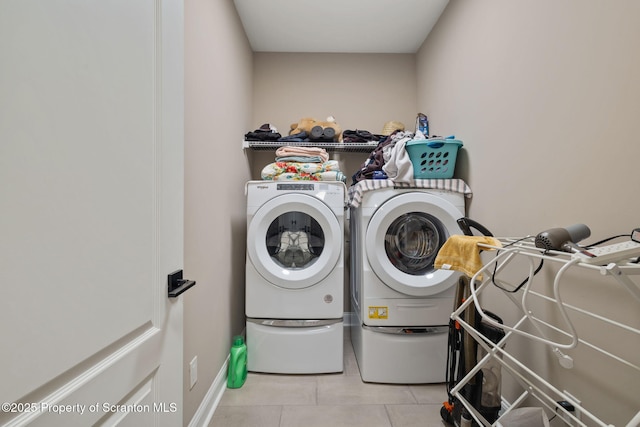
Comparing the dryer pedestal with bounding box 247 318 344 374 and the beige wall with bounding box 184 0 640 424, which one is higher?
the beige wall with bounding box 184 0 640 424

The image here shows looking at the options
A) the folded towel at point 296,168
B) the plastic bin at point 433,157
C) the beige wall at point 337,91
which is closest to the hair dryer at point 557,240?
the plastic bin at point 433,157

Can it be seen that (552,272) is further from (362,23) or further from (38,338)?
(362,23)

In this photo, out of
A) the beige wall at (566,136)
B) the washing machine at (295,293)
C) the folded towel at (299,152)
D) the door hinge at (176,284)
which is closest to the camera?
the door hinge at (176,284)

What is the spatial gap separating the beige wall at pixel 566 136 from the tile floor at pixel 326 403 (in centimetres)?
62

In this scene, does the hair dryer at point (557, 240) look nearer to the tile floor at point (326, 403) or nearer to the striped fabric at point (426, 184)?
the striped fabric at point (426, 184)

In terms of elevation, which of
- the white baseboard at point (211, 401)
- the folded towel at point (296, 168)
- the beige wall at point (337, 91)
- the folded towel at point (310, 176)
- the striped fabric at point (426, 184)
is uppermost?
the beige wall at point (337, 91)

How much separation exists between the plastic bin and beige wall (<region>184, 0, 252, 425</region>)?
3.88ft

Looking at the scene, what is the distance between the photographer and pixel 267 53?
2482 mm

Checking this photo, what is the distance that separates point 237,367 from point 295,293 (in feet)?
1.80

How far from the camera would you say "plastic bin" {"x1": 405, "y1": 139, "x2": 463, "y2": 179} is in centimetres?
163

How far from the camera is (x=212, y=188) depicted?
1.46m

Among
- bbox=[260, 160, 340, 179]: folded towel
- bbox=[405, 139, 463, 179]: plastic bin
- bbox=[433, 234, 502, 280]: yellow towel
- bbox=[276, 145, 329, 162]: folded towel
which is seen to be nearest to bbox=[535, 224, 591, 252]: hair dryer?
bbox=[433, 234, 502, 280]: yellow towel

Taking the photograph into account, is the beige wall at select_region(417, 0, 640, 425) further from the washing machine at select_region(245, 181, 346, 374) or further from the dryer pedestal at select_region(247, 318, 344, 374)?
the dryer pedestal at select_region(247, 318, 344, 374)

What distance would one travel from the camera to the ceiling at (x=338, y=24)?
1891 millimetres
